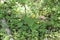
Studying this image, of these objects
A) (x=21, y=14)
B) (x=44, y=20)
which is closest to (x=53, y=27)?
(x=44, y=20)

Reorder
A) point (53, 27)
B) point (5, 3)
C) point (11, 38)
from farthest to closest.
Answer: point (5, 3)
point (53, 27)
point (11, 38)

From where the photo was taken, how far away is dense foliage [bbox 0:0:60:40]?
11.6 ft

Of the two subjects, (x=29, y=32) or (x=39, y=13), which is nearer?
(x=29, y=32)

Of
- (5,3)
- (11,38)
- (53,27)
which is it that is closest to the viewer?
(11,38)

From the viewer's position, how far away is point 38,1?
4.09 meters

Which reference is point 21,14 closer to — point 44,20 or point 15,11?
point 15,11

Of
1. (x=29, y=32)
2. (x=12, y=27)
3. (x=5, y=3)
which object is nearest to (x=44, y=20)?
(x=29, y=32)

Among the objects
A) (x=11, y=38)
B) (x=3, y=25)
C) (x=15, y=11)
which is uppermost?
(x=15, y=11)

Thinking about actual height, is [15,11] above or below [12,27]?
above

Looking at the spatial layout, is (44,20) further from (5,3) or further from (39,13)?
(5,3)

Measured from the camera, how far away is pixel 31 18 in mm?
3607

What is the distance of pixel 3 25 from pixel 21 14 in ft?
1.54

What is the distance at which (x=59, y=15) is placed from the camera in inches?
150

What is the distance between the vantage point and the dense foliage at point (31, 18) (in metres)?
3.53
